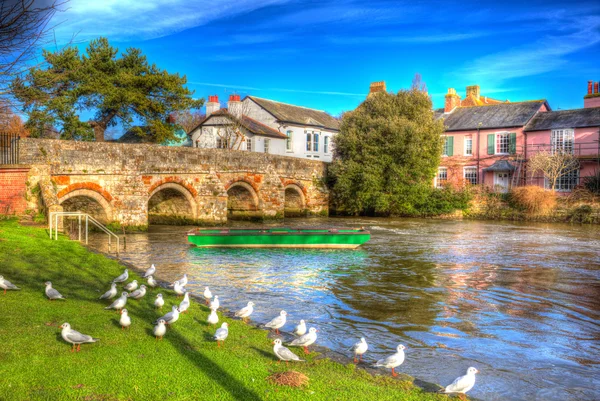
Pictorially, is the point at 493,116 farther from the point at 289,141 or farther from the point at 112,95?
the point at 112,95

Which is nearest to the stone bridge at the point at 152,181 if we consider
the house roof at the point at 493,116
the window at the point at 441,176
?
the window at the point at 441,176

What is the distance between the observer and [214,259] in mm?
20094

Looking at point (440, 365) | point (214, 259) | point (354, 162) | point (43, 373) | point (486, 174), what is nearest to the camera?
point (43, 373)

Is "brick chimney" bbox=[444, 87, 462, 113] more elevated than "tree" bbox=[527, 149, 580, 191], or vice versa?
"brick chimney" bbox=[444, 87, 462, 113]

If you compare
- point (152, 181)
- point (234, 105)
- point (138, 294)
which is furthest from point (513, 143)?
point (138, 294)

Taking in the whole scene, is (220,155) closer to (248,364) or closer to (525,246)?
(525,246)

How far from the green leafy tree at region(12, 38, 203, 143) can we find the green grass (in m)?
27.4

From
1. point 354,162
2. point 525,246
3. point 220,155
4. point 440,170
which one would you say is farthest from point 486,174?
point 220,155

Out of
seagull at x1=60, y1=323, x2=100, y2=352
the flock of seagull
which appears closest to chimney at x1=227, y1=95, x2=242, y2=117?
the flock of seagull

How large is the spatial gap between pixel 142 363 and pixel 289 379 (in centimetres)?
198

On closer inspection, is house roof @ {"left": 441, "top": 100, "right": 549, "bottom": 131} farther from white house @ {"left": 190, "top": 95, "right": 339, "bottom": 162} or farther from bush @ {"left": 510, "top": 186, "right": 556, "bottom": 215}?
white house @ {"left": 190, "top": 95, "right": 339, "bottom": 162}

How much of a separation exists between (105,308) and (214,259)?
34.1ft

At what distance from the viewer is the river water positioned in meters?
8.88

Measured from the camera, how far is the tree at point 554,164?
131ft
